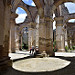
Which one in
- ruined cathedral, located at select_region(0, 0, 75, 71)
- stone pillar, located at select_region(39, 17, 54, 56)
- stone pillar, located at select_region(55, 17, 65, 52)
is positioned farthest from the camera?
stone pillar, located at select_region(55, 17, 65, 52)

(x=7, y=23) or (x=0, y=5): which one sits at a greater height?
(x=0, y=5)

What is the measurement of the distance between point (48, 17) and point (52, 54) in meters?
3.13

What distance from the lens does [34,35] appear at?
597 inches

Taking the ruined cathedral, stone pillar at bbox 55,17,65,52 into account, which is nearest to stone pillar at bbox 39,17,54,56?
the ruined cathedral

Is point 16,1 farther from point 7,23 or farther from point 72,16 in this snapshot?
point 72,16

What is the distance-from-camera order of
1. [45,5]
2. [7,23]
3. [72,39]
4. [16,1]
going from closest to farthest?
[7,23] → [45,5] → [16,1] → [72,39]

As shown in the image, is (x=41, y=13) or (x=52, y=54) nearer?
(x=52, y=54)

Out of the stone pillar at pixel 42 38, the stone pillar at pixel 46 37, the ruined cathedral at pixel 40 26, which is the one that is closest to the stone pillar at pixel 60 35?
the ruined cathedral at pixel 40 26

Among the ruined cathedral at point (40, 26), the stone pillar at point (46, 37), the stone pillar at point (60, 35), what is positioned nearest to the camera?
the ruined cathedral at point (40, 26)

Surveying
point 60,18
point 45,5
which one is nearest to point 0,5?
point 45,5

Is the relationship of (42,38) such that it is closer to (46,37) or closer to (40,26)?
(46,37)

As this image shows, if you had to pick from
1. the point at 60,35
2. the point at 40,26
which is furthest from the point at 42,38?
the point at 60,35

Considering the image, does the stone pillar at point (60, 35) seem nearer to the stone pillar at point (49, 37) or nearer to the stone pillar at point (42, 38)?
the stone pillar at point (49, 37)

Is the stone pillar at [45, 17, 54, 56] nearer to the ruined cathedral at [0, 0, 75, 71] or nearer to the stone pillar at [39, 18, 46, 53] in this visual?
the ruined cathedral at [0, 0, 75, 71]
